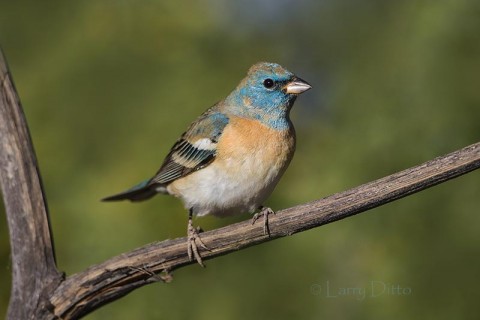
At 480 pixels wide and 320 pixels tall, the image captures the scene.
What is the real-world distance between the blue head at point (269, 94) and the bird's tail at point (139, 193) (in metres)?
0.74

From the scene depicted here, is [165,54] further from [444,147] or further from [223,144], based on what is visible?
[444,147]

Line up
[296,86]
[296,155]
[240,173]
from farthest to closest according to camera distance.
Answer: [296,155] < [296,86] < [240,173]

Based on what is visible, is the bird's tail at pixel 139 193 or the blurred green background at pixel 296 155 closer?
the blurred green background at pixel 296 155

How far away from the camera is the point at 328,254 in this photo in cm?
502

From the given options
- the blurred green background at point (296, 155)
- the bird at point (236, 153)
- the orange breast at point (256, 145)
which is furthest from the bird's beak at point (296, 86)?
the blurred green background at point (296, 155)

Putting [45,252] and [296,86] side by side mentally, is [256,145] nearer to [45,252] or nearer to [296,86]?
[296,86]

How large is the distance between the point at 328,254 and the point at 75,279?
1.64m

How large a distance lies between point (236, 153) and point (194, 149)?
0.37 m

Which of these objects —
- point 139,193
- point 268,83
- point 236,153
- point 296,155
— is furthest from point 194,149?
point 296,155

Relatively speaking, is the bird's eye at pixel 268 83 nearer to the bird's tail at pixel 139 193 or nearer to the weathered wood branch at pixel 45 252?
the bird's tail at pixel 139 193

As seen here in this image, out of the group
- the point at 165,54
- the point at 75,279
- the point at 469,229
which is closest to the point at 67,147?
the point at 165,54

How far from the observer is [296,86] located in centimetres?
494

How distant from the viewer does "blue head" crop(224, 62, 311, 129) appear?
4980 millimetres

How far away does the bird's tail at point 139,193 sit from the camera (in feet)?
16.7
